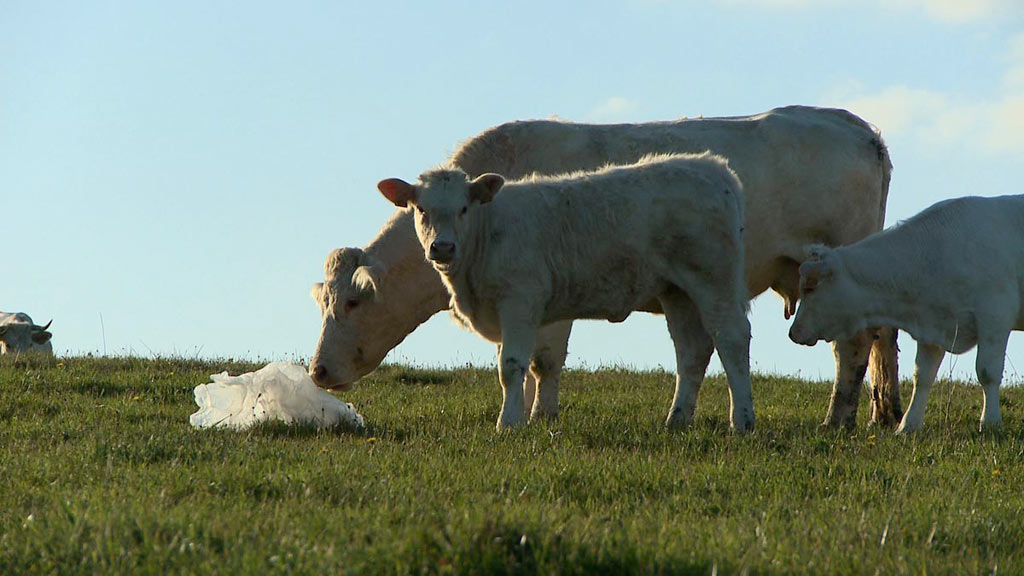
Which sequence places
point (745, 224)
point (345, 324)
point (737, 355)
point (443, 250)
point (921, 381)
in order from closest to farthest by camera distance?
point (443, 250), point (737, 355), point (921, 381), point (345, 324), point (745, 224)

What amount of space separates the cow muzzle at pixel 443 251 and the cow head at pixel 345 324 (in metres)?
2.13

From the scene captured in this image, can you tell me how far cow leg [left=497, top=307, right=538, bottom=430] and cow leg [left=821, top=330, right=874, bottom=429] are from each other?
3397mm

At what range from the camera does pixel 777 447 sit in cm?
866

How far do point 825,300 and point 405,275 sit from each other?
11.9ft

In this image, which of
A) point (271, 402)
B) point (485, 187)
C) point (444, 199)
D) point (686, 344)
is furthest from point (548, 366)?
point (271, 402)

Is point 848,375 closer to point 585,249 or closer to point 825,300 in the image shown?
point 825,300

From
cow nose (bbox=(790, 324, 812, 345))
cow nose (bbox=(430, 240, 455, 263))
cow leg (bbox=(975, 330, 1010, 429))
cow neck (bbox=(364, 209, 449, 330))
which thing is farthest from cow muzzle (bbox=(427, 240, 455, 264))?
cow leg (bbox=(975, 330, 1010, 429))

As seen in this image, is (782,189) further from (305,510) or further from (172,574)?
(172,574)

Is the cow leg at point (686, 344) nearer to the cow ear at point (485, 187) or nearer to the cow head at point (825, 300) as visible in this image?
the cow head at point (825, 300)

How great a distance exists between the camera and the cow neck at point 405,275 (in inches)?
451

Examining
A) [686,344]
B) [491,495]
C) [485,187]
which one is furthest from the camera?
[686,344]

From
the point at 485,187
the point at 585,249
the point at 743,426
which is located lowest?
the point at 743,426

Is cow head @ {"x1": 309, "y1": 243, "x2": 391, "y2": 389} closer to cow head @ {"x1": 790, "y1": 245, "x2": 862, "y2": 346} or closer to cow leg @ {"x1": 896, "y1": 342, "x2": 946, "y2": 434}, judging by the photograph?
cow head @ {"x1": 790, "y1": 245, "x2": 862, "y2": 346}

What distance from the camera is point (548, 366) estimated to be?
11523 mm
